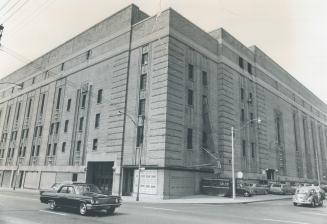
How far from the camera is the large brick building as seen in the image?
3384 centimetres

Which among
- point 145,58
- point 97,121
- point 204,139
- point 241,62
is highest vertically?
point 241,62

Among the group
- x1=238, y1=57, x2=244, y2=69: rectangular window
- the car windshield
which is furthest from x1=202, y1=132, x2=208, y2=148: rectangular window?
the car windshield

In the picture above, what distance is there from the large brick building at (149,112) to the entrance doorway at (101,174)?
133mm

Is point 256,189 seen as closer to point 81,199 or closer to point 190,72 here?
point 190,72

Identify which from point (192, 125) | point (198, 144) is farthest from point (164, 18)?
point (198, 144)

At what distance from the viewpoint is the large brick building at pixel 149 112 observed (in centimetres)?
3384

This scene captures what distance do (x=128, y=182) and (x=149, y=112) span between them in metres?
8.66

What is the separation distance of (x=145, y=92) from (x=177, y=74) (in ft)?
14.6

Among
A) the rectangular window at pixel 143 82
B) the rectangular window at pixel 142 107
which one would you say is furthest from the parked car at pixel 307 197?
the rectangular window at pixel 143 82

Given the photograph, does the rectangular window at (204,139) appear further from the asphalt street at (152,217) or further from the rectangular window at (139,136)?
the asphalt street at (152,217)

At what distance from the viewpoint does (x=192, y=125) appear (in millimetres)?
35750

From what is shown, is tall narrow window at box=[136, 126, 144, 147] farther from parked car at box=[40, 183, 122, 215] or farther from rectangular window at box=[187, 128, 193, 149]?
parked car at box=[40, 183, 122, 215]

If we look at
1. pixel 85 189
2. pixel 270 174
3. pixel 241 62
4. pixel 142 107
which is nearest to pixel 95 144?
pixel 142 107

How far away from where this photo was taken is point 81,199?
15.5 m
